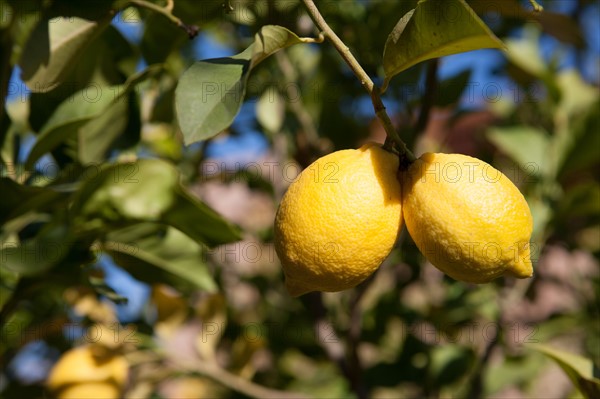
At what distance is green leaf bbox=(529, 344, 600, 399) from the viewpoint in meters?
0.68

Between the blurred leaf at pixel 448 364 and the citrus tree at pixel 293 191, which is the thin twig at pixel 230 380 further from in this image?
the blurred leaf at pixel 448 364

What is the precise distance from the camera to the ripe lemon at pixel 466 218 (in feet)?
1.77

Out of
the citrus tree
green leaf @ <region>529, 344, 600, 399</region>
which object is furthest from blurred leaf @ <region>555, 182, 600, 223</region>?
green leaf @ <region>529, 344, 600, 399</region>

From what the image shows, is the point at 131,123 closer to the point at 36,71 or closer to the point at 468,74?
the point at 36,71

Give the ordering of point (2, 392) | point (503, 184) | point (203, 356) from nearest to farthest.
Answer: point (503, 184) → point (2, 392) → point (203, 356)

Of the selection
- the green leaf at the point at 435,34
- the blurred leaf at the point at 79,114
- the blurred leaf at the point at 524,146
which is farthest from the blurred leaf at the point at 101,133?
the blurred leaf at the point at 524,146

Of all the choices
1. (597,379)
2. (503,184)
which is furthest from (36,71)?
(597,379)

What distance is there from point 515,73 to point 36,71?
1109 millimetres

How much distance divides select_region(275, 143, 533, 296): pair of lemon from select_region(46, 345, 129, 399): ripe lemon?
56 centimetres

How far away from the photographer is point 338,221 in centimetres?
55

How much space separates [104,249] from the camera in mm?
861

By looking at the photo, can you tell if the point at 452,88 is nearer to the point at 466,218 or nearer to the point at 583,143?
the point at 583,143

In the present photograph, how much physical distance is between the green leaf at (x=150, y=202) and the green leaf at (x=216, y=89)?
240 millimetres

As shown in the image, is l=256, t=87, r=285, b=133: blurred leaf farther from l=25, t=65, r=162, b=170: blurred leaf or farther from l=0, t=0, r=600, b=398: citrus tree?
l=25, t=65, r=162, b=170: blurred leaf
